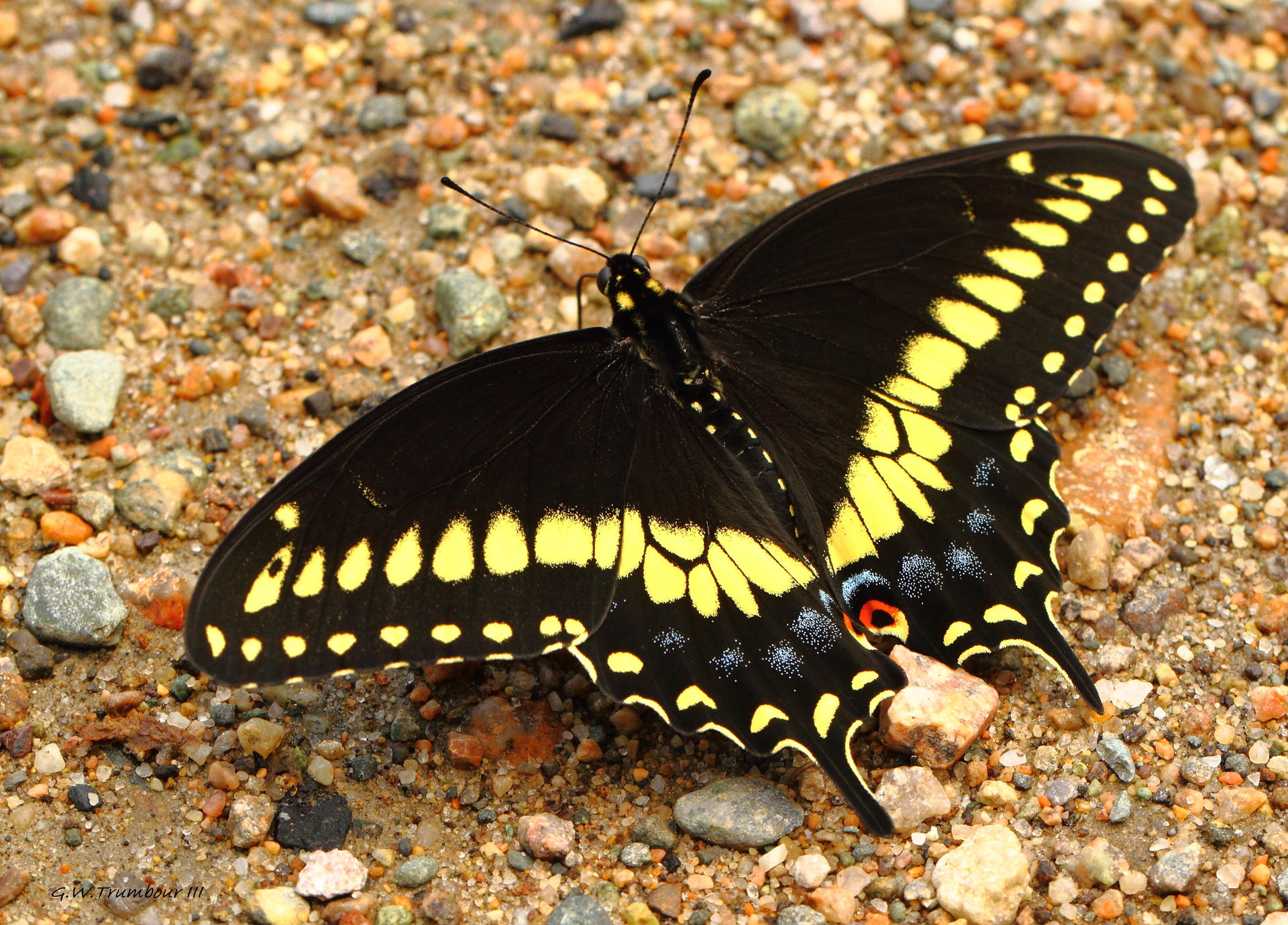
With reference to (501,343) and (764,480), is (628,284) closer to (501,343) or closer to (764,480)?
(764,480)

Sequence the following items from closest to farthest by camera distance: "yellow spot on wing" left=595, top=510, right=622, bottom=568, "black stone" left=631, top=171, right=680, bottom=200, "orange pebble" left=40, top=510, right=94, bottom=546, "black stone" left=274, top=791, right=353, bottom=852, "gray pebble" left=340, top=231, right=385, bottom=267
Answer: "yellow spot on wing" left=595, top=510, right=622, bottom=568 → "black stone" left=274, top=791, right=353, bottom=852 → "orange pebble" left=40, top=510, right=94, bottom=546 → "gray pebble" left=340, top=231, right=385, bottom=267 → "black stone" left=631, top=171, right=680, bottom=200

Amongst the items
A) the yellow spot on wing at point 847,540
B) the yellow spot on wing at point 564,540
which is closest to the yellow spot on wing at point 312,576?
the yellow spot on wing at point 564,540

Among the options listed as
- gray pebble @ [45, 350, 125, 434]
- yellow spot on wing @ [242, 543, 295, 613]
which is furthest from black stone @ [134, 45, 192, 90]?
yellow spot on wing @ [242, 543, 295, 613]

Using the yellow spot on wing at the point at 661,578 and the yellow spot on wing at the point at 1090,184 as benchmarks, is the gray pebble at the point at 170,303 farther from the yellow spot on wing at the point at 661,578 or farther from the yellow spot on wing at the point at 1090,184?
the yellow spot on wing at the point at 1090,184

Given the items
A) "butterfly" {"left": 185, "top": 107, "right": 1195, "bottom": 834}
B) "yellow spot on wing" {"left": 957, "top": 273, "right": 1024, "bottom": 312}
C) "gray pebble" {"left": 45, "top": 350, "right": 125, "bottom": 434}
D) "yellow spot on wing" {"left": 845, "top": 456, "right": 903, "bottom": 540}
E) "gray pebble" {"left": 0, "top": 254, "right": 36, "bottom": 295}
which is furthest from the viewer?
"gray pebble" {"left": 0, "top": 254, "right": 36, "bottom": 295}

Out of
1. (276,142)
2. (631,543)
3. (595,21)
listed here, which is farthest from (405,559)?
(595,21)

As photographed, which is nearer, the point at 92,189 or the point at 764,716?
the point at 764,716

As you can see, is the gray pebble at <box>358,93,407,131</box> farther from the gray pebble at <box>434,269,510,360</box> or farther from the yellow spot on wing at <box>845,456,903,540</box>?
the yellow spot on wing at <box>845,456,903,540</box>
